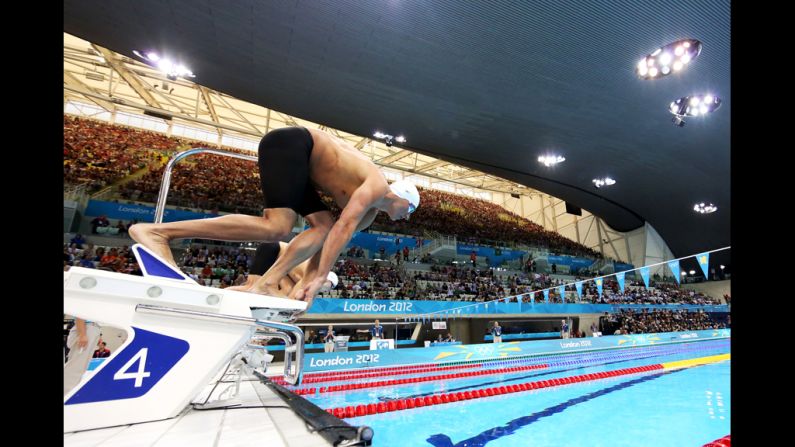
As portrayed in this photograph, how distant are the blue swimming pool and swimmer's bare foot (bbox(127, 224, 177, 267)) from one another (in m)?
2.20

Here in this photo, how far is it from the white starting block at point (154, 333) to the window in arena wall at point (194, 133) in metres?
23.0

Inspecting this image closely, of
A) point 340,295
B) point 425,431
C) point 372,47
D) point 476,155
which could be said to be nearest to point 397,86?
point 372,47

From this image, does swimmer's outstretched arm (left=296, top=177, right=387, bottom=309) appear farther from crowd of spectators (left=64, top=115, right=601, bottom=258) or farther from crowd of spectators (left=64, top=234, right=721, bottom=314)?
crowd of spectators (left=64, top=115, right=601, bottom=258)

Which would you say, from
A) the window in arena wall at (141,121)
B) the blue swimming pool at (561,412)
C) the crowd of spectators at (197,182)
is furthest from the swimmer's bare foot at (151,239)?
the window in arena wall at (141,121)

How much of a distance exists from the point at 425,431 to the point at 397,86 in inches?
307

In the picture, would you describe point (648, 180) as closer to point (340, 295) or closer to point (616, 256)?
point (616, 256)

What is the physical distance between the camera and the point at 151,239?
1.70m

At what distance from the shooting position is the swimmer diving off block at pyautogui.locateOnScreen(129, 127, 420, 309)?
1.79 meters

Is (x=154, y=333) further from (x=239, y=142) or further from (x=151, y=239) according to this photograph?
(x=239, y=142)

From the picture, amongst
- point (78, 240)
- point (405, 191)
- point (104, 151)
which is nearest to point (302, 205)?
point (405, 191)

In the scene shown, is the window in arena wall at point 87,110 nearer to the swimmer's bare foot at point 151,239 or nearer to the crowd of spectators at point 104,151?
→ the crowd of spectators at point 104,151

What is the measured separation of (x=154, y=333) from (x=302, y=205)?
90 centimetres

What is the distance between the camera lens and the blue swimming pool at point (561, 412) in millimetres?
3250

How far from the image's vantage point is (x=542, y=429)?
141 inches
